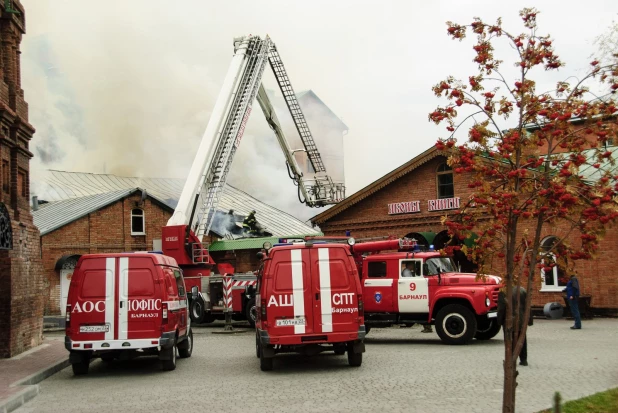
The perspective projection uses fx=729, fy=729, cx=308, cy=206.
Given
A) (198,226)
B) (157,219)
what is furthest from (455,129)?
(157,219)

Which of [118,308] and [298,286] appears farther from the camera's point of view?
[298,286]

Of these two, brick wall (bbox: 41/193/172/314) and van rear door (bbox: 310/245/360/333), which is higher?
brick wall (bbox: 41/193/172/314)

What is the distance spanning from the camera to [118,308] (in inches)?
505

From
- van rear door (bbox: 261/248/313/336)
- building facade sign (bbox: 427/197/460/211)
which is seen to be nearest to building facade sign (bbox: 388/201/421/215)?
building facade sign (bbox: 427/197/460/211)

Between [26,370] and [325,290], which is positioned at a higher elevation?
[325,290]

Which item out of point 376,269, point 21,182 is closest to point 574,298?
point 376,269

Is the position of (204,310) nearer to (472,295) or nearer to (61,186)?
(472,295)

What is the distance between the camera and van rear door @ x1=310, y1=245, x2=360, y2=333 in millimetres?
12859

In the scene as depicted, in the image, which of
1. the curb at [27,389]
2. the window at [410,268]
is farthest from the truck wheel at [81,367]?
the window at [410,268]

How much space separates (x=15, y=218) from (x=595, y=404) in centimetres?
1273

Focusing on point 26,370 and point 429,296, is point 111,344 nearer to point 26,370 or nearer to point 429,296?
point 26,370

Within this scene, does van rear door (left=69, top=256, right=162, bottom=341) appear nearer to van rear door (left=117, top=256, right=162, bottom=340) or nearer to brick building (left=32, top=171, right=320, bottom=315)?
van rear door (left=117, top=256, right=162, bottom=340)

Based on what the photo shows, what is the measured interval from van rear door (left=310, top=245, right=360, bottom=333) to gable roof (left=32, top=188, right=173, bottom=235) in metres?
24.7

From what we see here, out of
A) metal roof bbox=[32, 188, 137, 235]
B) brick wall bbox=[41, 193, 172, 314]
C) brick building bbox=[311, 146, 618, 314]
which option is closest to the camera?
brick building bbox=[311, 146, 618, 314]
